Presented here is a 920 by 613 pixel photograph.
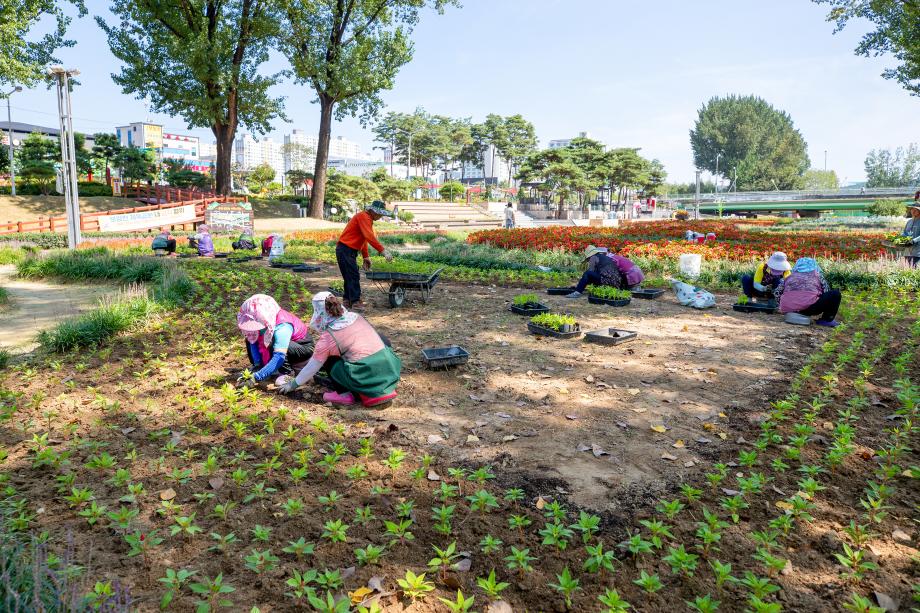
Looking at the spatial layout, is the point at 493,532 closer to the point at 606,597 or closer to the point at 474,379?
the point at 606,597

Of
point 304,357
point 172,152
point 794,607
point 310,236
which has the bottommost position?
point 794,607

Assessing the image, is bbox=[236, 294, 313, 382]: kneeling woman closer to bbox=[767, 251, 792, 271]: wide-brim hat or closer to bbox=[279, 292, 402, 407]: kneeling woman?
bbox=[279, 292, 402, 407]: kneeling woman

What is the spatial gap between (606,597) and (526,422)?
7.09 feet

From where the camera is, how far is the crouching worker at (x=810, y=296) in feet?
26.3

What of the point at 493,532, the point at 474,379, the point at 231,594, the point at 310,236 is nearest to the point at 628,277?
the point at 474,379

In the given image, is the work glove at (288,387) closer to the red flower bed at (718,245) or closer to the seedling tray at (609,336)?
the seedling tray at (609,336)

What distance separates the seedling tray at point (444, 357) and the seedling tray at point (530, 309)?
2.65m

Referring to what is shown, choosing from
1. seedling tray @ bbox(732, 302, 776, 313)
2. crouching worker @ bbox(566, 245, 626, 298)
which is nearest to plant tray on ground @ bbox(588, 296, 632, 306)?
crouching worker @ bbox(566, 245, 626, 298)

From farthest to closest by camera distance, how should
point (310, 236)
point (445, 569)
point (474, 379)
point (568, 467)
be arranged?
point (310, 236) → point (474, 379) → point (568, 467) → point (445, 569)

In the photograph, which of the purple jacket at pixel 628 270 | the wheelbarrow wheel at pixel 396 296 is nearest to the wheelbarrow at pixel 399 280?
the wheelbarrow wheel at pixel 396 296

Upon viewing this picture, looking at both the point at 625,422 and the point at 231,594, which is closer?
the point at 231,594

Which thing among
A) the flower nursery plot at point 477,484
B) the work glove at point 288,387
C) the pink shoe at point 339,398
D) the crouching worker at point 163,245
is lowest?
the flower nursery plot at point 477,484

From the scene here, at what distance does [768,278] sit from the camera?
30.3ft

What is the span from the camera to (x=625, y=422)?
4.66 metres
